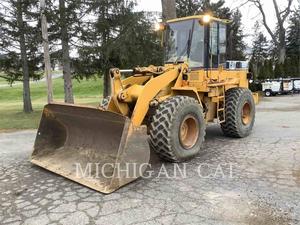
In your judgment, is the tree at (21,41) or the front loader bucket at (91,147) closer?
the front loader bucket at (91,147)


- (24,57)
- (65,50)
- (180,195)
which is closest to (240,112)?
(180,195)

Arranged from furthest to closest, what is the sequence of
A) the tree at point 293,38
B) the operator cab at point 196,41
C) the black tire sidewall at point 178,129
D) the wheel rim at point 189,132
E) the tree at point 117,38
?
the tree at point 293,38 → the tree at point 117,38 → the operator cab at point 196,41 → the wheel rim at point 189,132 → the black tire sidewall at point 178,129

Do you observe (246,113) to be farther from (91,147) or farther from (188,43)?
(91,147)

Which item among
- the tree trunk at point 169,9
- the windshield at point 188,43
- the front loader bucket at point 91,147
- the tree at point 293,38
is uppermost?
the tree at point 293,38

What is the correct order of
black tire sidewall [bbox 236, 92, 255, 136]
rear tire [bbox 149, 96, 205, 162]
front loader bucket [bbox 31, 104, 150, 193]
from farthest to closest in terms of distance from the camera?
1. black tire sidewall [bbox 236, 92, 255, 136]
2. rear tire [bbox 149, 96, 205, 162]
3. front loader bucket [bbox 31, 104, 150, 193]

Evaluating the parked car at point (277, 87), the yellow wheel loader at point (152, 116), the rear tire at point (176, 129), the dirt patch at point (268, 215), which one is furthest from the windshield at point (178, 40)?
the parked car at point (277, 87)

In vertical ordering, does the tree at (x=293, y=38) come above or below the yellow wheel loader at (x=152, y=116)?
above

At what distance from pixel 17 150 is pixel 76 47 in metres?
7.24

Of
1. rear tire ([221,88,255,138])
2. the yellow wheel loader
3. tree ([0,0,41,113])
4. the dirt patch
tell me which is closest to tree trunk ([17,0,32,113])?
tree ([0,0,41,113])

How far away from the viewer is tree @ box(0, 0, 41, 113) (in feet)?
48.2

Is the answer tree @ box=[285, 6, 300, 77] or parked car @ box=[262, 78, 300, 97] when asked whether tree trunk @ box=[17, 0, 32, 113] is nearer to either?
parked car @ box=[262, 78, 300, 97]

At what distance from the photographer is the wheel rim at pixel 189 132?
19.9ft

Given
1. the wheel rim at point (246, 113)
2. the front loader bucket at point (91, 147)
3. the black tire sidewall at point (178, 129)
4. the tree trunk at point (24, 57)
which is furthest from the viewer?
the tree trunk at point (24, 57)

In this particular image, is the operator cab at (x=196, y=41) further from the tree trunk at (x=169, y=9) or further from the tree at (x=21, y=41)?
the tree at (x=21, y=41)
